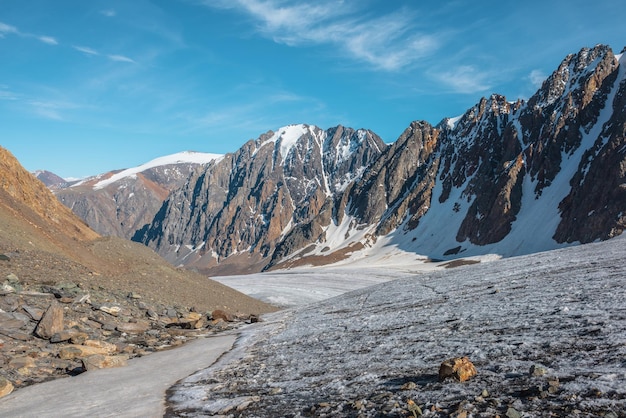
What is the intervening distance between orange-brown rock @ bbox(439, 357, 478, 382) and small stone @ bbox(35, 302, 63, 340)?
17.2 metres

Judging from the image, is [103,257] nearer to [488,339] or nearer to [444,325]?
[444,325]

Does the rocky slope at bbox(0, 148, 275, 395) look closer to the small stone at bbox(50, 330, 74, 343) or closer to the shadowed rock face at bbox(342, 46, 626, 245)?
the small stone at bbox(50, 330, 74, 343)

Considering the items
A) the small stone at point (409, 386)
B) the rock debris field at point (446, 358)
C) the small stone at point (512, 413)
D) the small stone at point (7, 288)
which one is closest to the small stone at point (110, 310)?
the small stone at point (7, 288)

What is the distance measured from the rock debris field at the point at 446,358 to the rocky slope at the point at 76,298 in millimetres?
6002

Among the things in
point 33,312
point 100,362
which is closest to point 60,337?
point 33,312

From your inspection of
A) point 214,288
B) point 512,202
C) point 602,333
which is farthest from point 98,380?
point 512,202

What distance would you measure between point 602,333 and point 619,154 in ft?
495

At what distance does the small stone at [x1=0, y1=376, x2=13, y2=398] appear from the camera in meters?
13.6

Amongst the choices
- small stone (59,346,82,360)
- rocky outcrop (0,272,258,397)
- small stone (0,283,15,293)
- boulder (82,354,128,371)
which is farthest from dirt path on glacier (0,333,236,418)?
small stone (0,283,15,293)

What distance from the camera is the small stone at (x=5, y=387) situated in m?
13.6

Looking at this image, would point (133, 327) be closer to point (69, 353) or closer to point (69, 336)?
point (69, 336)

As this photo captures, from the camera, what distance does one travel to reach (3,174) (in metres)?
45.8

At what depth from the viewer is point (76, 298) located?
25.1 metres

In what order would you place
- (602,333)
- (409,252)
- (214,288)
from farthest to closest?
(409,252)
(214,288)
(602,333)
